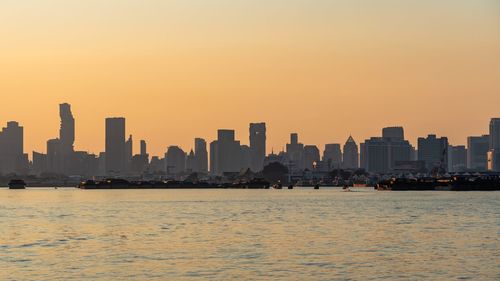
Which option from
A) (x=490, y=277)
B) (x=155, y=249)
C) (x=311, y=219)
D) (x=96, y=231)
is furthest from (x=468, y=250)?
(x=311, y=219)

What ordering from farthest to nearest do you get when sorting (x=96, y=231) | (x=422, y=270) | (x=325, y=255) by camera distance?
(x=96, y=231)
(x=325, y=255)
(x=422, y=270)

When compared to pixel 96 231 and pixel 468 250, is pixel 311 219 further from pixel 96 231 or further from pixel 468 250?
pixel 468 250

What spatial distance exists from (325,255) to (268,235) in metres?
22.7

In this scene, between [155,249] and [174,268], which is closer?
[174,268]

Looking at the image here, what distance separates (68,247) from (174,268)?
66.3 feet

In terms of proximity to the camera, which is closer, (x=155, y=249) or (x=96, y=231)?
(x=155, y=249)

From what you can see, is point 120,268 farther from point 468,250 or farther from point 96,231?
point 96,231

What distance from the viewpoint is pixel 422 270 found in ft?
220

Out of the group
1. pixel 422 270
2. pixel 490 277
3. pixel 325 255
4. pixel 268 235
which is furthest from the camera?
pixel 268 235

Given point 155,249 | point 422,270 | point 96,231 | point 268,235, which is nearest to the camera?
point 422,270

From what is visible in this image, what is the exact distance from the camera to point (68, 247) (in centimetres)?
8594

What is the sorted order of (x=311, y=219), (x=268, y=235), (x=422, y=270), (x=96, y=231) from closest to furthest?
(x=422, y=270) → (x=268, y=235) → (x=96, y=231) → (x=311, y=219)

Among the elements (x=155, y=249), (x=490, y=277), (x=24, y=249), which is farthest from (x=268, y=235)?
(x=490, y=277)

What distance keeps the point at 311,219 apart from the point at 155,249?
51517 millimetres
